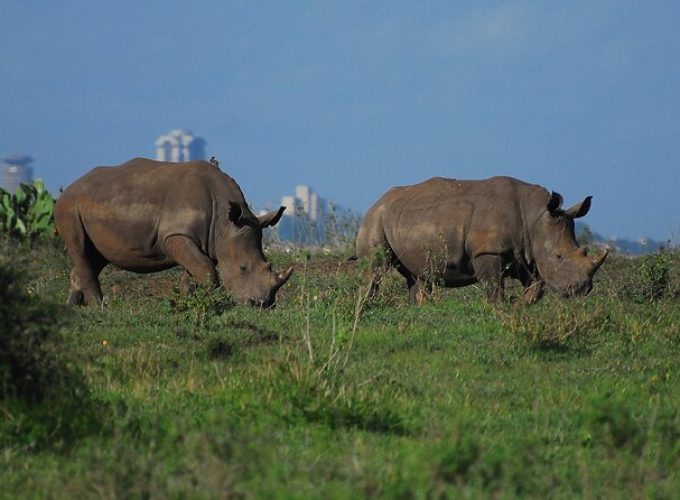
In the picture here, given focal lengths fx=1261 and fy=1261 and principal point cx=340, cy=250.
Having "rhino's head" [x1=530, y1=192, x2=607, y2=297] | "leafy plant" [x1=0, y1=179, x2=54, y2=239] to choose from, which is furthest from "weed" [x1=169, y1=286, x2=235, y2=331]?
"leafy plant" [x1=0, y1=179, x2=54, y2=239]

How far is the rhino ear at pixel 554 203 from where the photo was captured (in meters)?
15.9

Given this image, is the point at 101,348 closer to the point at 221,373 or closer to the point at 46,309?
the point at 221,373

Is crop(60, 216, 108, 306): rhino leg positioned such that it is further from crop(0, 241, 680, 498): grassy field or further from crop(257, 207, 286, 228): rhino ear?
crop(0, 241, 680, 498): grassy field

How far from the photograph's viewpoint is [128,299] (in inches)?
714

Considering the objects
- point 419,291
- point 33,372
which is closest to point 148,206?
point 419,291

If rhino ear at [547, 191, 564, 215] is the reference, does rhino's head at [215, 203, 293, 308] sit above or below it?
below

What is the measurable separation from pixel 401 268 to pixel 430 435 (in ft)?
36.3

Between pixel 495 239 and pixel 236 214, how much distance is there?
3.27 meters

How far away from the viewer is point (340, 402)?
7441 mm

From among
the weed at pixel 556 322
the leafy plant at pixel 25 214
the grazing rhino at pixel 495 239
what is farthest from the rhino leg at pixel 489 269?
the leafy plant at pixel 25 214

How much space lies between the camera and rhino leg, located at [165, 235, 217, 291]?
15320 millimetres

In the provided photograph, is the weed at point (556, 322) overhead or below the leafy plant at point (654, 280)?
below

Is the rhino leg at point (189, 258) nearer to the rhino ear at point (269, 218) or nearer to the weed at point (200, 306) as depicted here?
the rhino ear at point (269, 218)

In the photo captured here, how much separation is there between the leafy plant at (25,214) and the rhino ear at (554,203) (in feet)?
36.5
